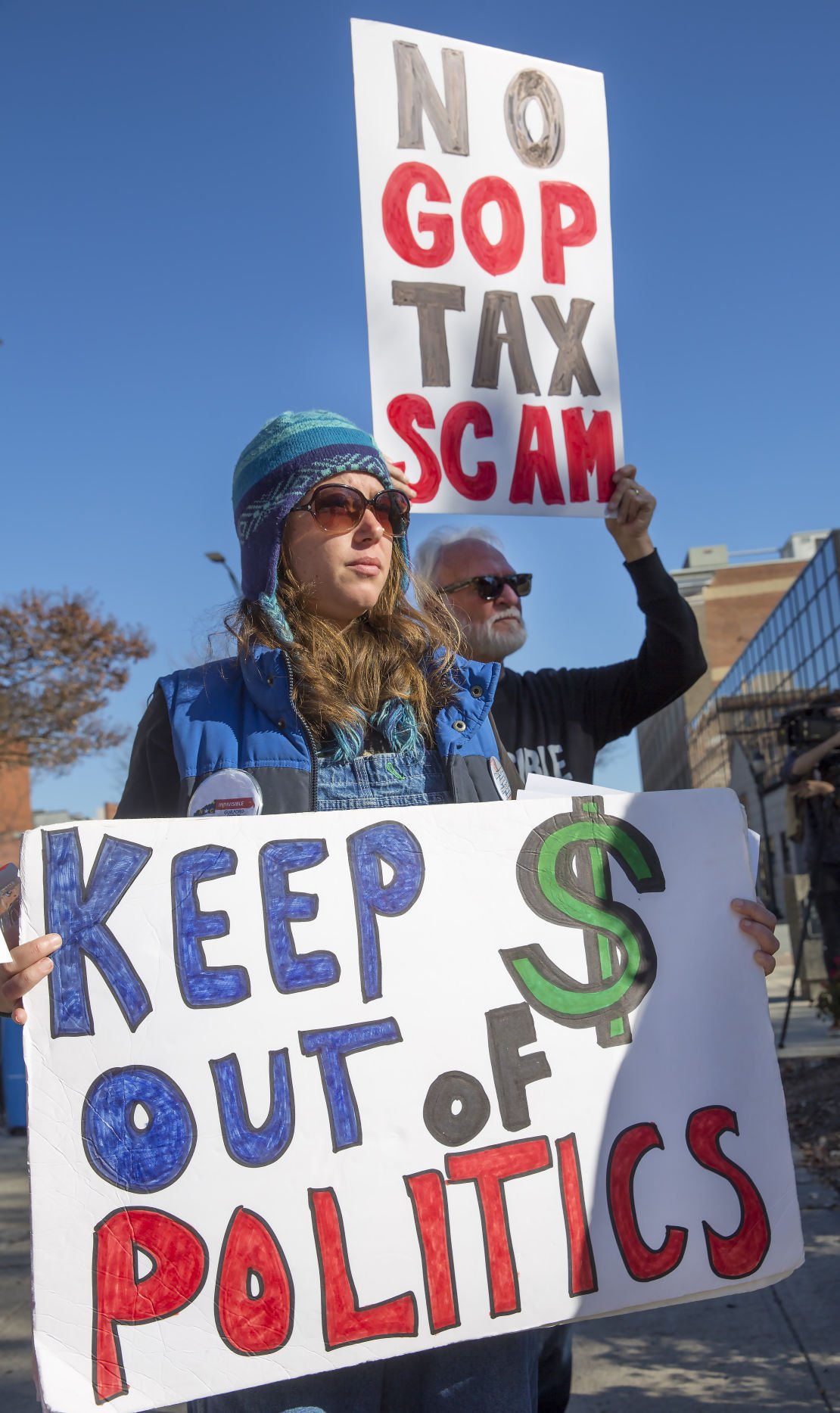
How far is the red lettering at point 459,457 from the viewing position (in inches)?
107

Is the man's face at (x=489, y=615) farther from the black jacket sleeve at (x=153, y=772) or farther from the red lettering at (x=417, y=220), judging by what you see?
the black jacket sleeve at (x=153, y=772)

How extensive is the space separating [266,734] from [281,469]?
17.0 inches

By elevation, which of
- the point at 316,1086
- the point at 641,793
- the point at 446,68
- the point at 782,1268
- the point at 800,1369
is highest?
the point at 446,68

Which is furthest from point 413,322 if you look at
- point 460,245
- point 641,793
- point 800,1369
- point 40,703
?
point 40,703

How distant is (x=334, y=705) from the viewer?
1.70 m

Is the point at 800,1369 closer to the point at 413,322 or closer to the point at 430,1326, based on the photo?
the point at 430,1326

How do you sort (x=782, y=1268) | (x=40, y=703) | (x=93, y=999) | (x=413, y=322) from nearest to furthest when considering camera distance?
(x=93, y=999), (x=782, y=1268), (x=413, y=322), (x=40, y=703)

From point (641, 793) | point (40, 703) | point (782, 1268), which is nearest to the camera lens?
point (782, 1268)

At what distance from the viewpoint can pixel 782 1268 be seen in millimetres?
1633

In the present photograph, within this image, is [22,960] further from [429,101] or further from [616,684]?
[429,101]

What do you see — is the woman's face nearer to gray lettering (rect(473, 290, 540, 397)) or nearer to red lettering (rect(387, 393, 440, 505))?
red lettering (rect(387, 393, 440, 505))

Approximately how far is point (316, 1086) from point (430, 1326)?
334mm

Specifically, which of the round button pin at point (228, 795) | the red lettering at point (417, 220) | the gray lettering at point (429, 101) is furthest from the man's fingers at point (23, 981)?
the gray lettering at point (429, 101)

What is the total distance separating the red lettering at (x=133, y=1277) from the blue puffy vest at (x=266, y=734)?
55cm
